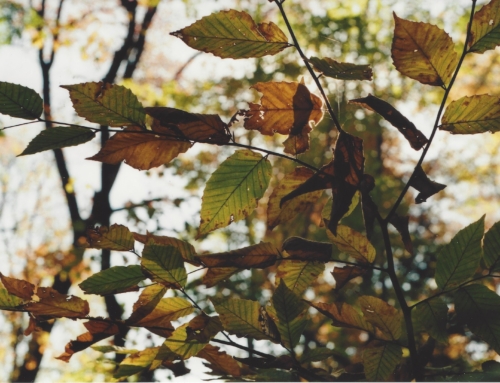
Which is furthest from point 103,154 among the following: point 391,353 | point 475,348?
point 475,348

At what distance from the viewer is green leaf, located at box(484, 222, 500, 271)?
Result: 52cm

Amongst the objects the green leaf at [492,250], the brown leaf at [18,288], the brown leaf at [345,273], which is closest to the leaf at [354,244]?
the brown leaf at [345,273]

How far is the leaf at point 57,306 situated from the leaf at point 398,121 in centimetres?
42

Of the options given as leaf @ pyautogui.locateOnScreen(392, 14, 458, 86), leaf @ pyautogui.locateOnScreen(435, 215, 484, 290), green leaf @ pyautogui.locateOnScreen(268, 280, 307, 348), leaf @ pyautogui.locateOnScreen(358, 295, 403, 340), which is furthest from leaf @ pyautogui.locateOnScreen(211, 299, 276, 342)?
leaf @ pyautogui.locateOnScreen(392, 14, 458, 86)

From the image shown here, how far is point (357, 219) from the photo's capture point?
4039mm

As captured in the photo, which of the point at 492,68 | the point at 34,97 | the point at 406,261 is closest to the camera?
the point at 34,97

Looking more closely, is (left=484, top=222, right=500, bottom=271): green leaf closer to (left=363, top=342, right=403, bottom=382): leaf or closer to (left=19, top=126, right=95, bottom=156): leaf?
(left=363, top=342, right=403, bottom=382): leaf

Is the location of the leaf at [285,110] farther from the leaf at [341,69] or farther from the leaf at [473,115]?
the leaf at [473,115]

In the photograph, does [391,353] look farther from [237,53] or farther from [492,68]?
[492,68]

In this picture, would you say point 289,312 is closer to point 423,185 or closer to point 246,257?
point 246,257

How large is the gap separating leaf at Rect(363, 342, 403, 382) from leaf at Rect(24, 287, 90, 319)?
1.17 ft

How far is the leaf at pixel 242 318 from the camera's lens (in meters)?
0.53

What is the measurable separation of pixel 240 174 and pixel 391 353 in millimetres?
287

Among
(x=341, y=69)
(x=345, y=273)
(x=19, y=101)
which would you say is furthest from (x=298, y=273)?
(x=19, y=101)
